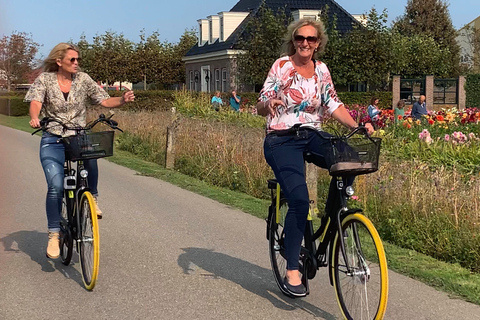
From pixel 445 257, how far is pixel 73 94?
3791 mm

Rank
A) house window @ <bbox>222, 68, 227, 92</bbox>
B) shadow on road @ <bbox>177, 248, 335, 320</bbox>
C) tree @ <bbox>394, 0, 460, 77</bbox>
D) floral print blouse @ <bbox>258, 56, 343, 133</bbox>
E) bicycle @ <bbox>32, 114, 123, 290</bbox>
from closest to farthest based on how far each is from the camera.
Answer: floral print blouse @ <bbox>258, 56, 343, 133</bbox> → shadow on road @ <bbox>177, 248, 335, 320</bbox> → bicycle @ <bbox>32, 114, 123, 290</bbox> → house window @ <bbox>222, 68, 227, 92</bbox> → tree @ <bbox>394, 0, 460, 77</bbox>

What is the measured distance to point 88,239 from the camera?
545 cm

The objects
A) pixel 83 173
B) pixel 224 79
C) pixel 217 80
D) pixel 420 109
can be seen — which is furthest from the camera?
pixel 217 80

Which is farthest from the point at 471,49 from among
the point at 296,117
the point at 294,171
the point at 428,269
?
the point at 294,171

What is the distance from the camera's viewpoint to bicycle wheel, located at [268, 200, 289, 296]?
17.1 ft

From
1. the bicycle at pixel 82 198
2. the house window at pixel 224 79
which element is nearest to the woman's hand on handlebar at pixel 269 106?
the bicycle at pixel 82 198

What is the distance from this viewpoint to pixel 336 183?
4.48 meters

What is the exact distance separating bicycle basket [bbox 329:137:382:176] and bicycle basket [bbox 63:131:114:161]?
2001 mm

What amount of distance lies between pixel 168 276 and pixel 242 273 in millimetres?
630

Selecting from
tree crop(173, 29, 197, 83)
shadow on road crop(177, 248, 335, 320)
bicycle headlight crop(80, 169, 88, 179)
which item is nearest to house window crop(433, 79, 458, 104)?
tree crop(173, 29, 197, 83)

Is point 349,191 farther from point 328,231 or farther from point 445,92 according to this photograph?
point 445,92

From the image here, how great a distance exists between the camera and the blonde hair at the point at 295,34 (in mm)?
4906

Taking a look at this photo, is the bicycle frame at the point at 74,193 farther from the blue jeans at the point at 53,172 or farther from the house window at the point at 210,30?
the house window at the point at 210,30

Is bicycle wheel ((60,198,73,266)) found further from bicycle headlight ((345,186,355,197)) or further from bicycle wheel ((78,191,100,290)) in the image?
bicycle headlight ((345,186,355,197))
